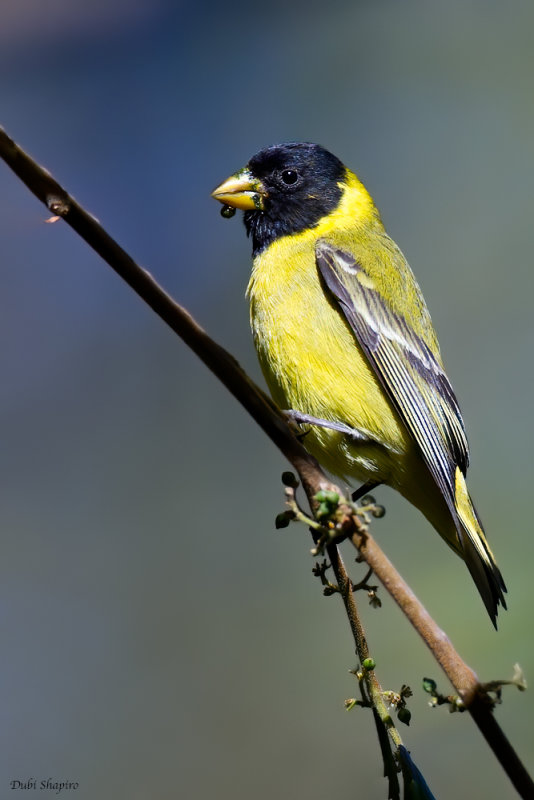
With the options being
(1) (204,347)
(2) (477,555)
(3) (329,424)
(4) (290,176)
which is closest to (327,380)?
(3) (329,424)

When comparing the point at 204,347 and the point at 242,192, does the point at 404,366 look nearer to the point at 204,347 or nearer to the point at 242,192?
the point at 242,192

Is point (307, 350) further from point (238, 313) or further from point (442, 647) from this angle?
point (238, 313)

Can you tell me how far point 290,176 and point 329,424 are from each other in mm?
1323

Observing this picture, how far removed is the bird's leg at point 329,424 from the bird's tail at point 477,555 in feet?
1.26

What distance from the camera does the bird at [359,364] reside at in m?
2.80

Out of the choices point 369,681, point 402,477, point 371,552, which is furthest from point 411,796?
point 402,477

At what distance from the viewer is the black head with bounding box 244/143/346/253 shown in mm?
3447

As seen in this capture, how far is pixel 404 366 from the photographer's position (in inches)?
120

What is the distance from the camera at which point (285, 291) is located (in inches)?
118

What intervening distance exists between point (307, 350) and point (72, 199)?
1.68 metres

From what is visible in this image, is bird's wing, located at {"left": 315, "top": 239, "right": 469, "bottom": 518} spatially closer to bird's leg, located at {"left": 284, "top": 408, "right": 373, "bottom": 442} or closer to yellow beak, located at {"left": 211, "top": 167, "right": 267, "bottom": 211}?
bird's leg, located at {"left": 284, "top": 408, "right": 373, "bottom": 442}

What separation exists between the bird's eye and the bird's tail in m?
1.42

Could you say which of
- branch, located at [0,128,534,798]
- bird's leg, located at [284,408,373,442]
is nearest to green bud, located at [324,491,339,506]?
branch, located at [0,128,534,798]

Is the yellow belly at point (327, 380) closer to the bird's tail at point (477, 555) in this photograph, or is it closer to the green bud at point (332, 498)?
the bird's tail at point (477, 555)
